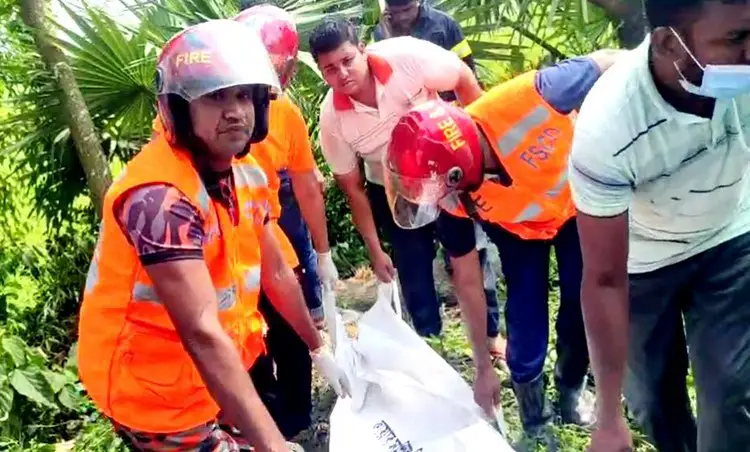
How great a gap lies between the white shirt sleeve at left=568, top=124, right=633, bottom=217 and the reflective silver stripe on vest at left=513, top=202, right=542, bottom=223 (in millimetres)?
820

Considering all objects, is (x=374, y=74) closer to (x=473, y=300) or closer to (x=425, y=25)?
(x=425, y=25)

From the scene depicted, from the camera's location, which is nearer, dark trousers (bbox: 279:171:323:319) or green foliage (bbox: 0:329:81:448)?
Answer: dark trousers (bbox: 279:171:323:319)

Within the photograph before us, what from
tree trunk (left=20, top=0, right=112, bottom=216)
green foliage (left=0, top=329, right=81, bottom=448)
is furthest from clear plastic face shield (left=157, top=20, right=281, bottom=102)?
tree trunk (left=20, top=0, right=112, bottom=216)

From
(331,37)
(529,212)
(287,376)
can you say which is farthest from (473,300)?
(331,37)

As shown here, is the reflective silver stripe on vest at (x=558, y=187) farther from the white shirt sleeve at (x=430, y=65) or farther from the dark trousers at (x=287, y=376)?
the dark trousers at (x=287, y=376)

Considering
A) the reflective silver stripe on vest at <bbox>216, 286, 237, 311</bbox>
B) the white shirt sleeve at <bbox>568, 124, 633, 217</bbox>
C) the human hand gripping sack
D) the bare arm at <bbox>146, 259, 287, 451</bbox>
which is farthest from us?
the human hand gripping sack

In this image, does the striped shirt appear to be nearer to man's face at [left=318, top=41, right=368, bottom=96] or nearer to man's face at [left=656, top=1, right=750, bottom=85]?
man's face at [left=656, top=1, right=750, bottom=85]

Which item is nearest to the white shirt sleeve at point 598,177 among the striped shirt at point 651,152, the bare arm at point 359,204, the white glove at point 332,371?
the striped shirt at point 651,152

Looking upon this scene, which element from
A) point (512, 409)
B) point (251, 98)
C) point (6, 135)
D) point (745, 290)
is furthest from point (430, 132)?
point (6, 135)

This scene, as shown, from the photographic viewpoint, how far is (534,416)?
3297 millimetres

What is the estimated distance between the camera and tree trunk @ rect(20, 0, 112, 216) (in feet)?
14.4

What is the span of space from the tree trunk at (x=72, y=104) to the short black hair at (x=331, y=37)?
1.38 metres

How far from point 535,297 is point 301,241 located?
1.06 m

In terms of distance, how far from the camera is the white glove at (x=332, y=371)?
2.97m
